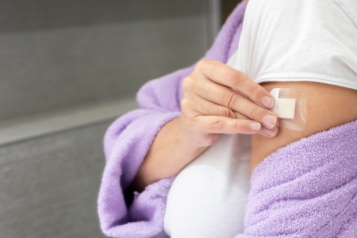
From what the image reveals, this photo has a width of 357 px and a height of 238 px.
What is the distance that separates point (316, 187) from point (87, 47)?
0.75 metres

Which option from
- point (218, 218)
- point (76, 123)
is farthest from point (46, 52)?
point (218, 218)

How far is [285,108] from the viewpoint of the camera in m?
0.28

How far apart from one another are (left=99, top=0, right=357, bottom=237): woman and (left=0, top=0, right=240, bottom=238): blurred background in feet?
0.84

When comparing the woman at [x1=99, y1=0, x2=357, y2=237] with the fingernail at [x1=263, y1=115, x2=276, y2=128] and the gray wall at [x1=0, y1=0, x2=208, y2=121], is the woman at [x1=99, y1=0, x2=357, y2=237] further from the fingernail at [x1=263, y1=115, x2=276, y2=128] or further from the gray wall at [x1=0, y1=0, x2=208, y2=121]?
the gray wall at [x1=0, y1=0, x2=208, y2=121]

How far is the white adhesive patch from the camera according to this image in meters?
0.28

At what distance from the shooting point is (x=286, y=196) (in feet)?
0.97

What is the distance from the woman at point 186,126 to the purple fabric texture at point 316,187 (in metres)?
0.01

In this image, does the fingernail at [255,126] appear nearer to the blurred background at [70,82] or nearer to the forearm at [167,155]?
the forearm at [167,155]

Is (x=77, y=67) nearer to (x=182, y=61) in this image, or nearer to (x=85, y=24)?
(x=85, y=24)

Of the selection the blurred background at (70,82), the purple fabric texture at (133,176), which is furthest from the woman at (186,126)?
the blurred background at (70,82)

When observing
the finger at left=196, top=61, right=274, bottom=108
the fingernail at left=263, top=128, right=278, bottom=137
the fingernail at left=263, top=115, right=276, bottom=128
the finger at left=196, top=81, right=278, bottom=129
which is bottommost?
the fingernail at left=263, top=128, right=278, bottom=137

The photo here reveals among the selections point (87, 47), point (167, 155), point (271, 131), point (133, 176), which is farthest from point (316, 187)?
point (87, 47)

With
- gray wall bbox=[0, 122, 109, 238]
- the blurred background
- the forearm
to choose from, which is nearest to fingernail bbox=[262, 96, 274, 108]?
the forearm

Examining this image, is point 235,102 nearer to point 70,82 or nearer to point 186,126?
point 186,126
